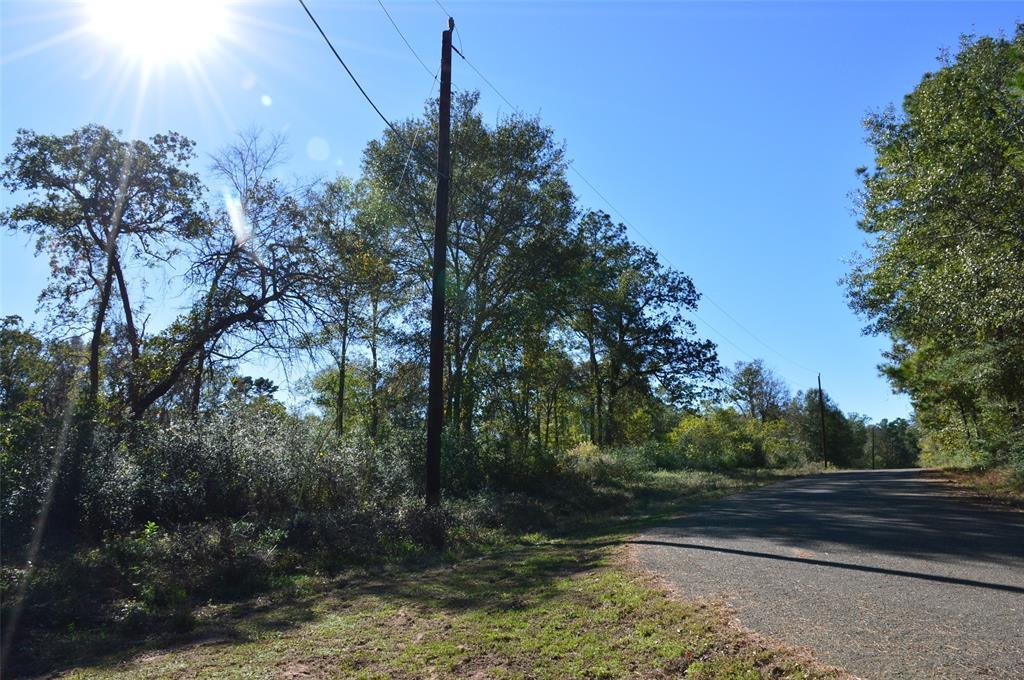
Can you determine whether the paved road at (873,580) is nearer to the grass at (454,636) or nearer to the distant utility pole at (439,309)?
the grass at (454,636)

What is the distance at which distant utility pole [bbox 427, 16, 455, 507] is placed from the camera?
1349 centimetres

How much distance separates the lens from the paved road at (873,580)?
4.75 m

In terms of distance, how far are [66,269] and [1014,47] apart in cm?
2449

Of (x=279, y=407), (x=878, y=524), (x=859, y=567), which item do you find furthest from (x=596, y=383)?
(x=859, y=567)

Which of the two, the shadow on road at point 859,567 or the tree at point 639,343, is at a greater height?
Result: the tree at point 639,343

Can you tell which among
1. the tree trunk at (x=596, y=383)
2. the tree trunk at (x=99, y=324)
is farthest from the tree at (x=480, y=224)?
the tree trunk at (x=596, y=383)

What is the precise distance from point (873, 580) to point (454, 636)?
15.2ft

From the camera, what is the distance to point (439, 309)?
13.9 m

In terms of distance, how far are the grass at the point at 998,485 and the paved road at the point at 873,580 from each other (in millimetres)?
2487

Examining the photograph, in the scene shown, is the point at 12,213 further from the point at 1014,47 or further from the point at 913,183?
the point at 1014,47

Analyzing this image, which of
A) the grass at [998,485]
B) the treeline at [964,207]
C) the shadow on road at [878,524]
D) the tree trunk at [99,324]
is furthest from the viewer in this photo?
the tree trunk at [99,324]

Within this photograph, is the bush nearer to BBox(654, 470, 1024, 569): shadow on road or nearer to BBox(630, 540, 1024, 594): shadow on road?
BBox(654, 470, 1024, 569): shadow on road

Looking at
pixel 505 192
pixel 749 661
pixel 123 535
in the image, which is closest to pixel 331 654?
pixel 749 661

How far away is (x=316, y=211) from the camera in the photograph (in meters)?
19.6
